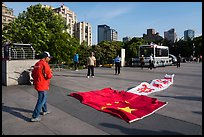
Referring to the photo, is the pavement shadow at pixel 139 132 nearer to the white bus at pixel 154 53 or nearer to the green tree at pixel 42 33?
the white bus at pixel 154 53

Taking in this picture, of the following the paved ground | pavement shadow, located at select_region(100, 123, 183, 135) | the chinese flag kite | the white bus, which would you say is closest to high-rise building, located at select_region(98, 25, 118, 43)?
the white bus

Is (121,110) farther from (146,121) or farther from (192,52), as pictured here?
(192,52)

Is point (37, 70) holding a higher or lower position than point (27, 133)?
higher

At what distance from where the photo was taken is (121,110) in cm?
595

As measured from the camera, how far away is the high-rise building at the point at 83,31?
392 feet

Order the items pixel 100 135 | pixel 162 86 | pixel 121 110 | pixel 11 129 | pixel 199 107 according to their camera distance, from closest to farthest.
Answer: pixel 100 135 < pixel 11 129 < pixel 121 110 < pixel 199 107 < pixel 162 86

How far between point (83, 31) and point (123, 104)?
119233 mm

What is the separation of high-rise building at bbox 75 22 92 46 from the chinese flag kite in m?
109

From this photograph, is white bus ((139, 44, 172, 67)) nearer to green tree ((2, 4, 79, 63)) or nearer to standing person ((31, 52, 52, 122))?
green tree ((2, 4, 79, 63))

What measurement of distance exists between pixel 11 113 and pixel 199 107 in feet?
19.0

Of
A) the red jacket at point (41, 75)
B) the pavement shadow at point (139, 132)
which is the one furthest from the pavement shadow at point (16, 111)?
the pavement shadow at point (139, 132)

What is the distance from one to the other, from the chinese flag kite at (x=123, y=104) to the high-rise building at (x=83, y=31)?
109 m

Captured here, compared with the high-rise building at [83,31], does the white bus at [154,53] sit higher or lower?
lower

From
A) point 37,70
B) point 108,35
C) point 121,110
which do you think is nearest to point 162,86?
point 121,110
